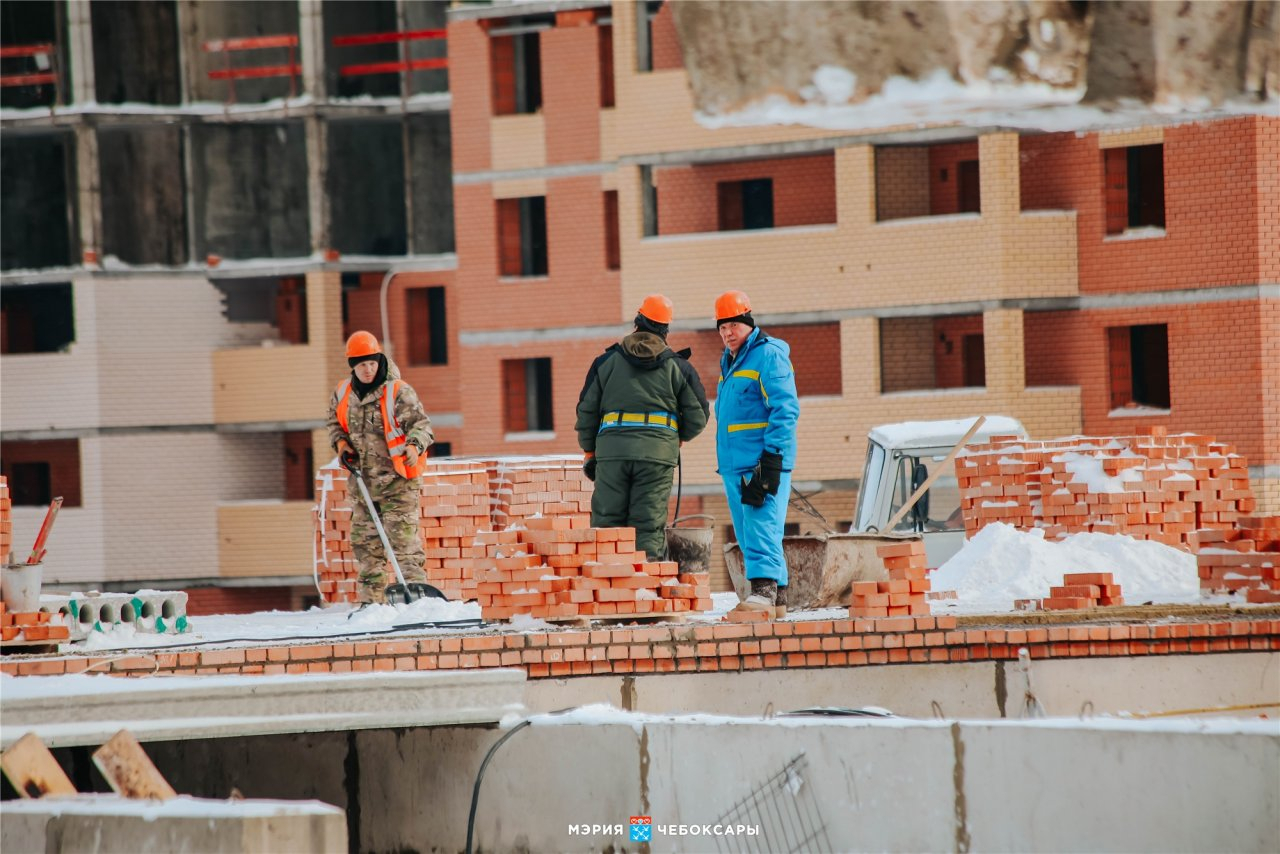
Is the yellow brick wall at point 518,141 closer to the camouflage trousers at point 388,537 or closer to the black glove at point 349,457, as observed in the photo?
the black glove at point 349,457

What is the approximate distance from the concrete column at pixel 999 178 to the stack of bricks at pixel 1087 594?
17622 mm

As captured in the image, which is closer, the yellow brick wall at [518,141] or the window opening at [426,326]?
the yellow brick wall at [518,141]

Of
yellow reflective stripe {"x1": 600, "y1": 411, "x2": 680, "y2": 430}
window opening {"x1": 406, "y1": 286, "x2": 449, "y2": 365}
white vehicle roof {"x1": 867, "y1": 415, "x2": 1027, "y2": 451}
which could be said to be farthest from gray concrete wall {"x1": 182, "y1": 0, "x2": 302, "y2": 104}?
yellow reflective stripe {"x1": 600, "y1": 411, "x2": 680, "y2": 430}

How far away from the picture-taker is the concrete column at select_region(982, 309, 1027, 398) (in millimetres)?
27359

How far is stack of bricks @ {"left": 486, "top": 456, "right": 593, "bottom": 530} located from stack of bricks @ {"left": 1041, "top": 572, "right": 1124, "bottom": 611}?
495 cm

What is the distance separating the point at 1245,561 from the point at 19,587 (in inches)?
261

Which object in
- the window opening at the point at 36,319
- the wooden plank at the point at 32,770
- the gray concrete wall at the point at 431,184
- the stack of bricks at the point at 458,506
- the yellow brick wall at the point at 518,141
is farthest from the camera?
the window opening at the point at 36,319

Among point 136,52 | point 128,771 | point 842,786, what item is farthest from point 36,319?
point 842,786

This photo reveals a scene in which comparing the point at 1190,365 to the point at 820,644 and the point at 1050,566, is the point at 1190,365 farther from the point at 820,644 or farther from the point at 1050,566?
the point at 820,644

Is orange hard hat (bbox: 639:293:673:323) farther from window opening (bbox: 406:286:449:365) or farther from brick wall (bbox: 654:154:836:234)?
window opening (bbox: 406:286:449:365)

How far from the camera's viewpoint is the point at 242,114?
32.8 m

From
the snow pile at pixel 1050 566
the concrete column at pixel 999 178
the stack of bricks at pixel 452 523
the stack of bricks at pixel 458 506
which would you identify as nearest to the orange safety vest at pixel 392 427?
the stack of bricks at pixel 452 523

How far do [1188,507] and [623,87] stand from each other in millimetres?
17577

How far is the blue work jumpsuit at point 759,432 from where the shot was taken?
9742 millimetres
